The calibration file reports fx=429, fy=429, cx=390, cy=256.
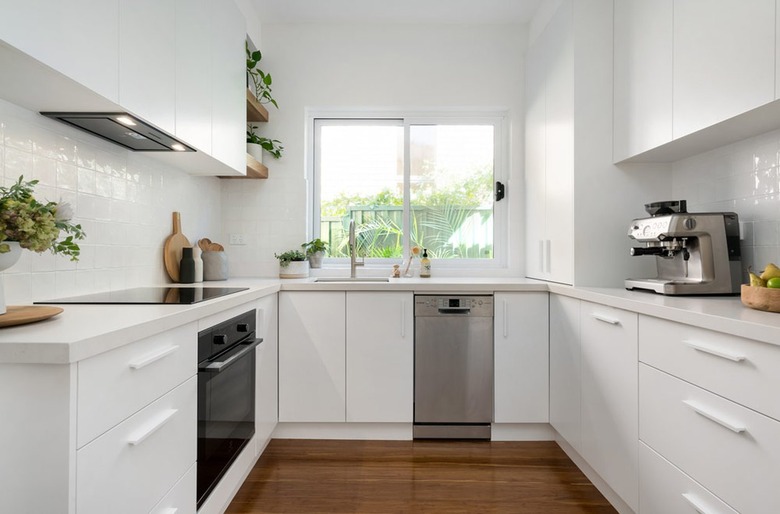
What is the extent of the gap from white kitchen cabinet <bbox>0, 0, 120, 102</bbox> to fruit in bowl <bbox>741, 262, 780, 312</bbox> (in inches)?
83.0

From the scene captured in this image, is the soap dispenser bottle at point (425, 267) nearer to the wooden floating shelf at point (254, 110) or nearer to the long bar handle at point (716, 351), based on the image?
→ the wooden floating shelf at point (254, 110)

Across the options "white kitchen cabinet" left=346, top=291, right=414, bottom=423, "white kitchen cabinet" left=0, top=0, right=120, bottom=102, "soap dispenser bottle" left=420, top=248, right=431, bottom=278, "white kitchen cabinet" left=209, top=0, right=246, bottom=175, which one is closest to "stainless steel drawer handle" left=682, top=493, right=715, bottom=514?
"white kitchen cabinet" left=346, top=291, right=414, bottom=423

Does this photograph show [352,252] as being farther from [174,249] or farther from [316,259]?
[174,249]

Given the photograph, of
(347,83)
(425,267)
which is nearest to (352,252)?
(425,267)

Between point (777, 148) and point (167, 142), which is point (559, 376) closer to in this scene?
point (777, 148)

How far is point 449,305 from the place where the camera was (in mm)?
2531

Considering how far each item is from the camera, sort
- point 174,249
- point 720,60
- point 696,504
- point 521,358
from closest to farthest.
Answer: point 696,504 → point 720,60 → point 174,249 → point 521,358

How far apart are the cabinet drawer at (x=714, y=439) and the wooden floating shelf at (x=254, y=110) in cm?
261

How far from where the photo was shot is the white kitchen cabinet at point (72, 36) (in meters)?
0.99

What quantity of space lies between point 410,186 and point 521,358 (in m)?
1.51

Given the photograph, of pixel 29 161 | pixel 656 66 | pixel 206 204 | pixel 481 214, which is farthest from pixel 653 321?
pixel 206 204

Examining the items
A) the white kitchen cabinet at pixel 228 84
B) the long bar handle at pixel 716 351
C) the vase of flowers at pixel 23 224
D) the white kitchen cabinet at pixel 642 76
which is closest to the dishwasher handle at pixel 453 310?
the white kitchen cabinet at pixel 642 76

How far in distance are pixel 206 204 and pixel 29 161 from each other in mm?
1403

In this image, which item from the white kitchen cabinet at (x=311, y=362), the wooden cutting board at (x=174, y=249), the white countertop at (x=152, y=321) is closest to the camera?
the white countertop at (x=152, y=321)
